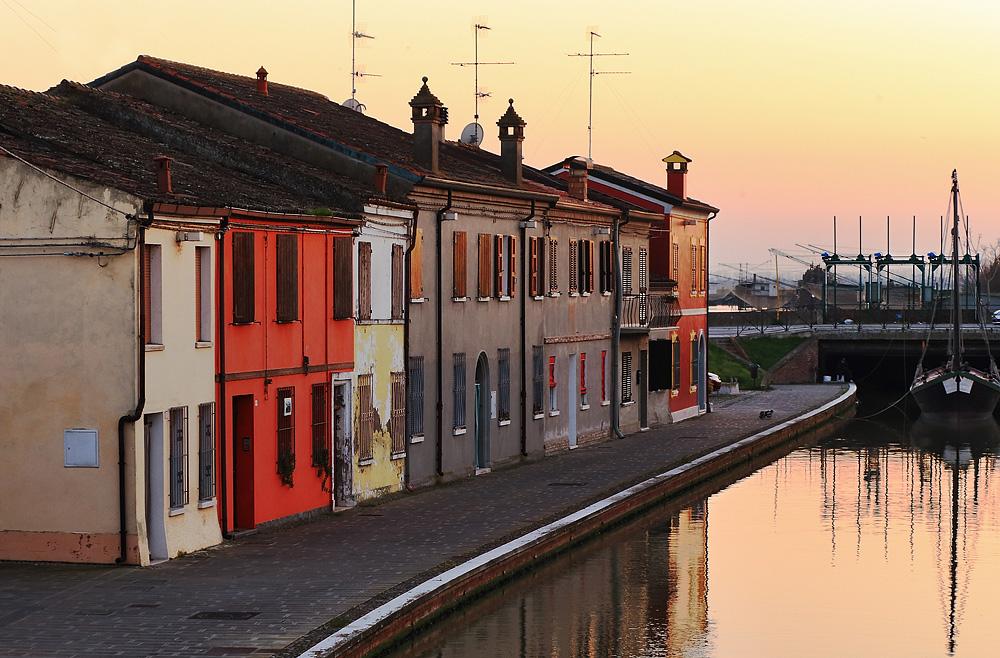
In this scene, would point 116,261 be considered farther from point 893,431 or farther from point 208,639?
point 893,431

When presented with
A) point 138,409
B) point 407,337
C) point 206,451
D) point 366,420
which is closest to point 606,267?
point 407,337

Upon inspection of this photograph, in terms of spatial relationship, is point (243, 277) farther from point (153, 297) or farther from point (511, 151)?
point (511, 151)

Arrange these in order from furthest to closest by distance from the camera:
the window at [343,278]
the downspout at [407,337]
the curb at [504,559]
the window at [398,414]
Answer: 1. the downspout at [407,337]
2. the window at [398,414]
3. the window at [343,278]
4. the curb at [504,559]

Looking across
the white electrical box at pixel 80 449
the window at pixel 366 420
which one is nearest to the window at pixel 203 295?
the white electrical box at pixel 80 449

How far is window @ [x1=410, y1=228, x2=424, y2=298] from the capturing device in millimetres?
27884

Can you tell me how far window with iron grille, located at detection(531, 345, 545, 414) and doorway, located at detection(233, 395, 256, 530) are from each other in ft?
45.3

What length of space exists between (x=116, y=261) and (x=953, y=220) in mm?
53371

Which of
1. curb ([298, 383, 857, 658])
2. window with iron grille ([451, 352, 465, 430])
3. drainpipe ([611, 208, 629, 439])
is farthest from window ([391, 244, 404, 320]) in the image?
drainpipe ([611, 208, 629, 439])

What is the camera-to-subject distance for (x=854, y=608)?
20656 mm

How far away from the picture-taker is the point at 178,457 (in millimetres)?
19797

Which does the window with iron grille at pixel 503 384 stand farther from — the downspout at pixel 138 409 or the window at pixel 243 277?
the downspout at pixel 138 409

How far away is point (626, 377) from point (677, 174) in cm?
938

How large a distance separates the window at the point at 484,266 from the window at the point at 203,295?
11.4 metres

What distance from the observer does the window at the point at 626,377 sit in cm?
4200
